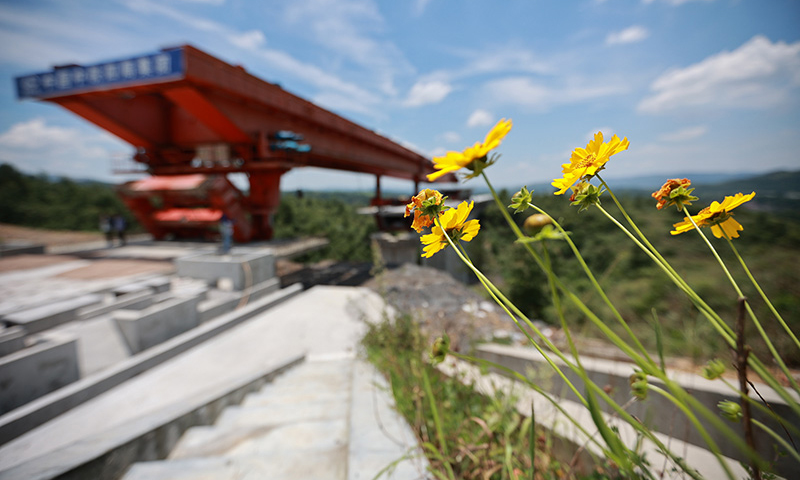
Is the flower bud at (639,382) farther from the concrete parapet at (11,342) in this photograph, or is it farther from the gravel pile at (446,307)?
the concrete parapet at (11,342)

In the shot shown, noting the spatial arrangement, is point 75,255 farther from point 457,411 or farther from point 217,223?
point 457,411

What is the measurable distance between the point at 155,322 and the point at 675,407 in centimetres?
524

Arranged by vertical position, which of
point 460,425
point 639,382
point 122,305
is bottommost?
point 122,305

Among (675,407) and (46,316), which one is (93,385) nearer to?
(46,316)

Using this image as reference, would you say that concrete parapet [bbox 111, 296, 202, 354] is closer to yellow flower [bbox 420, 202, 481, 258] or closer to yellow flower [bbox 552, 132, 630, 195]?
yellow flower [bbox 420, 202, 481, 258]

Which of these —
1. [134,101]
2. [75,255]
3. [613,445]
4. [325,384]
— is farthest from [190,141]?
[613,445]

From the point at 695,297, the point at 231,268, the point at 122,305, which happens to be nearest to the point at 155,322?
the point at 122,305

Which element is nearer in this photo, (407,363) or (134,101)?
Result: (407,363)

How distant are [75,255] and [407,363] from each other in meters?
11.9

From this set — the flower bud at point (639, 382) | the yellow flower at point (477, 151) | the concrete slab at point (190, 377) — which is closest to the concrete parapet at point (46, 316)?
the concrete slab at point (190, 377)

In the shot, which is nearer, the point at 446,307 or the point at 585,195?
the point at 585,195

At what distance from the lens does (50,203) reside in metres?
19.6

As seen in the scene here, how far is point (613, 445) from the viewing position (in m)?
0.53

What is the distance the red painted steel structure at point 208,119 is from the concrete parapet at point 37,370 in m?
6.13
